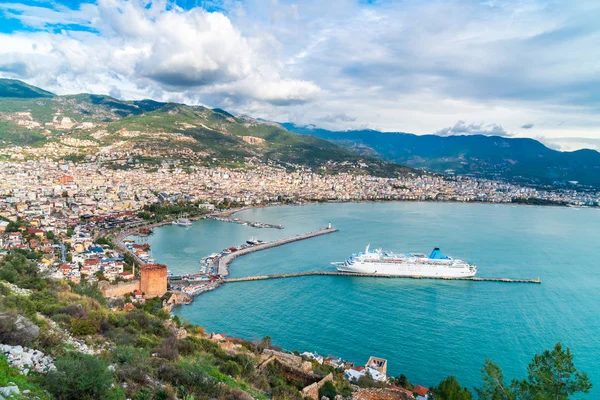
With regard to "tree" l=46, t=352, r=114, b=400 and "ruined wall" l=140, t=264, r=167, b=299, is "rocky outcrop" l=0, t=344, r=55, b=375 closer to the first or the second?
"tree" l=46, t=352, r=114, b=400

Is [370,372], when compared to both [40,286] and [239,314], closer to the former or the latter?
[239,314]

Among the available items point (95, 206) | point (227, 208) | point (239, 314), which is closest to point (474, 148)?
point (227, 208)

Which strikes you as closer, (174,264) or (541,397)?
(541,397)

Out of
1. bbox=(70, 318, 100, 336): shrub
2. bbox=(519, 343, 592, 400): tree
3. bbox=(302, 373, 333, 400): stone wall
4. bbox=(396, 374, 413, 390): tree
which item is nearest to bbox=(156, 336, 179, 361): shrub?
bbox=(70, 318, 100, 336): shrub

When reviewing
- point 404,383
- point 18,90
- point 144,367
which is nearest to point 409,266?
point 404,383

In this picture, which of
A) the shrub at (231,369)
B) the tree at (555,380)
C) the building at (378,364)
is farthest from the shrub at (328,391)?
the building at (378,364)

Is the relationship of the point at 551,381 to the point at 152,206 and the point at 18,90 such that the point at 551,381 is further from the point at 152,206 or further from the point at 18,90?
the point at 18,90
